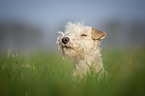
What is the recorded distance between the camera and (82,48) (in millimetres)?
3738

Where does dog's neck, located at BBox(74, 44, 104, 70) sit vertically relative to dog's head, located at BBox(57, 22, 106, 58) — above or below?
below

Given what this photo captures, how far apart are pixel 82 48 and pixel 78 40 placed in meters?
0.27

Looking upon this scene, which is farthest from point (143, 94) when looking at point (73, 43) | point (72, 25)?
point (72, 25)

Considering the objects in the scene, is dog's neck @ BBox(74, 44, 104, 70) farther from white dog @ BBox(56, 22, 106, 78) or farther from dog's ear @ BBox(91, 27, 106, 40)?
dog's ear @ BBox(91, 27, 106, 40)

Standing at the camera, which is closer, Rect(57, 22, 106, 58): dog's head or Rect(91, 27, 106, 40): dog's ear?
Rect(57, 22, 106, 58): dog's head

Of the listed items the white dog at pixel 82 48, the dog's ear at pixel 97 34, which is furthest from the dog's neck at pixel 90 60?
the dog's ear at pixel 97 34

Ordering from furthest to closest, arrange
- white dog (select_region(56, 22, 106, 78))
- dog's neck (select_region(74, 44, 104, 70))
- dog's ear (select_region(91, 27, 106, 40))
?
dog's ear (select_region(91, 27, 106, 40)), dog's neck (select_region(74, 44, 104, 70)), white dog (select_region(56, 22, 106, 78))

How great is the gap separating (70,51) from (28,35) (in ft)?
104

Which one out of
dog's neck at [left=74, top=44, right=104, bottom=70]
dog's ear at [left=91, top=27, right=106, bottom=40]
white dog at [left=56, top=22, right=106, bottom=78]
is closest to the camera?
white dog at [left=56, top=22, right=106, bottom=78]

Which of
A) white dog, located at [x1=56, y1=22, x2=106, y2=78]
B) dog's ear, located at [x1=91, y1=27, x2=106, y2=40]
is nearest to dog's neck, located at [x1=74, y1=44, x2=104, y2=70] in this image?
white dog, located at [x1=56, y1=22, x2=106, y2=78]

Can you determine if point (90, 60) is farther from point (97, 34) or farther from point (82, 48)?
point (97, 34)

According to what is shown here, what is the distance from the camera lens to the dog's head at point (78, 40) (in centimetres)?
362

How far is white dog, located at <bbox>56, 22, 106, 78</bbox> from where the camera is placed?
3607mm

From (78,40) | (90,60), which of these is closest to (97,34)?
(78,40)
